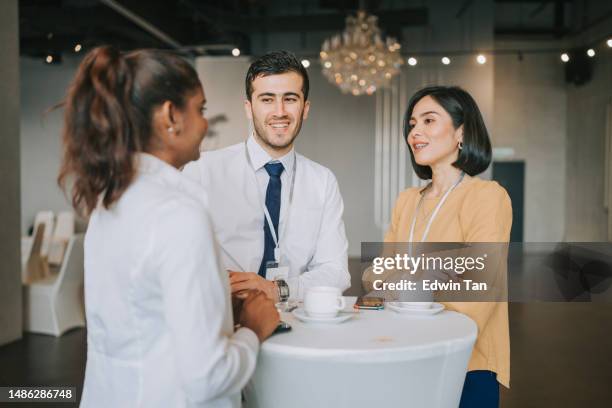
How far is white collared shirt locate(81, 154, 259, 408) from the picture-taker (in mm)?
1095

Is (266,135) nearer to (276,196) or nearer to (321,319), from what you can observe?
(276,196)

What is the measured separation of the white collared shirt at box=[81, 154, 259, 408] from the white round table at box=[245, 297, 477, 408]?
0.45 feet

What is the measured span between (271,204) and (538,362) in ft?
10.9

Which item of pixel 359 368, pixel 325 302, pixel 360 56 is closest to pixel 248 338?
pixel 359 368

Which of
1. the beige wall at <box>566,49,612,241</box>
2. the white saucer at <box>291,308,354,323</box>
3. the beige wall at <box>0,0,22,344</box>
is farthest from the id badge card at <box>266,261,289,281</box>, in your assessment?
the beige wall at <box>566,49,612,241</box>

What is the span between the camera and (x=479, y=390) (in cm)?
191

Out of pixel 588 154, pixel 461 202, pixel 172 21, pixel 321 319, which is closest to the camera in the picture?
pixel 321 319

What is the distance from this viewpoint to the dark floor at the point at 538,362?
151 inches

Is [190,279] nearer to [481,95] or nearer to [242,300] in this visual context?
[242,300]

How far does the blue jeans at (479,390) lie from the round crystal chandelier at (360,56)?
566 centimetres

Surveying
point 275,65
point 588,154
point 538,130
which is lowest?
point 275,65

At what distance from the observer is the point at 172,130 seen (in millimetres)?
1223

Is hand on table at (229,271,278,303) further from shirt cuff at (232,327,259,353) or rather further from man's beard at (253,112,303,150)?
man's beard at (253,112,303,150)

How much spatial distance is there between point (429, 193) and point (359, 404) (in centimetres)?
105
